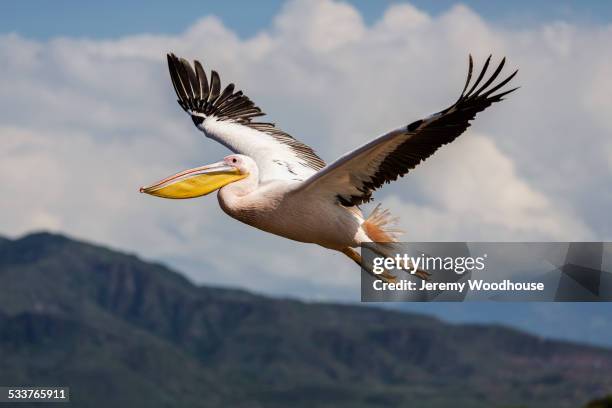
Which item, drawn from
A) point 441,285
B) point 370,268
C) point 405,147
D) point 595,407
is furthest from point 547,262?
point 595,407

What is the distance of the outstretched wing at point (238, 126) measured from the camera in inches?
573

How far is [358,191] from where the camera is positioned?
41.1 feet

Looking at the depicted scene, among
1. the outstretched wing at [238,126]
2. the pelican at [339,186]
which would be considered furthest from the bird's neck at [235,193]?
the outstretched wing at [238,126]

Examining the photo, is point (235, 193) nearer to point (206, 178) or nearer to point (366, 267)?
point (206, 178)

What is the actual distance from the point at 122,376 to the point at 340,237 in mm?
187214

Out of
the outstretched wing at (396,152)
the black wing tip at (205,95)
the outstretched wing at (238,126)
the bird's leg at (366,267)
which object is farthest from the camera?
the black wing tip at (205,95)

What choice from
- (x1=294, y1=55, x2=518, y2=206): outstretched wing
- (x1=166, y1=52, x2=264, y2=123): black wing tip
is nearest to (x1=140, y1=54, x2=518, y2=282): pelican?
(x1=294, y1=55, x2=518, y2=206): outstretched wing

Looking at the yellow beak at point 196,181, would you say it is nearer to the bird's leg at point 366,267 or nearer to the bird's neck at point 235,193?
the bird's neck at point 235,193

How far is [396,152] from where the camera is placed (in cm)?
1214

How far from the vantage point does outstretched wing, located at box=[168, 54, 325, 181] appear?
14.5 m

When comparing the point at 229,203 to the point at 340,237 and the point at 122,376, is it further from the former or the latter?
the point at 122,376

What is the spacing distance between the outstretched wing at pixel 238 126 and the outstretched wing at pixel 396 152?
1279 millimetres

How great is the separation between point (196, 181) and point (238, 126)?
4.21 m

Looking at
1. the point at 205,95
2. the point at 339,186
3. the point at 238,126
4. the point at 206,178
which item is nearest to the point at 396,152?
the point at 339,186
